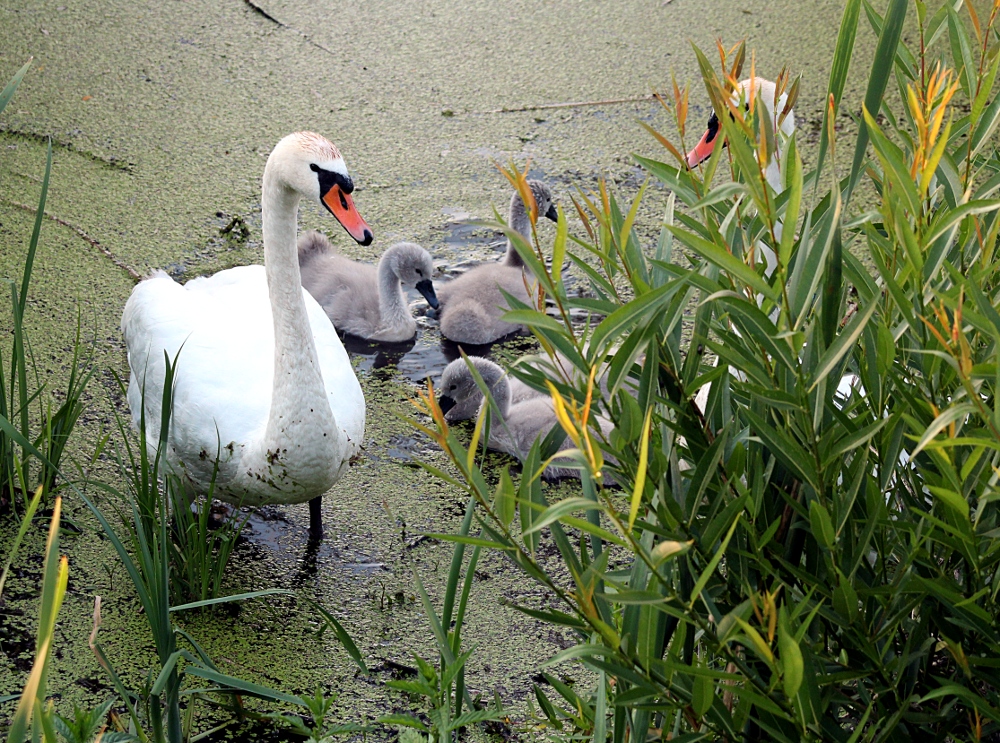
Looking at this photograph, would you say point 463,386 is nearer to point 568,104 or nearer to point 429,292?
point 429,292

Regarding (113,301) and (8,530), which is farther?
(113,301)

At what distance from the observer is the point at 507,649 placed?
2.23 metres

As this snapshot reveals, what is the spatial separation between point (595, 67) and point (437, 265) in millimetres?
1367

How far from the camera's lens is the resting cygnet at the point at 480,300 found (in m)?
3.29

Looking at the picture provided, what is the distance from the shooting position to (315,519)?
8.29ft

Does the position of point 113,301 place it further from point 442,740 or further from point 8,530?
point 442,740

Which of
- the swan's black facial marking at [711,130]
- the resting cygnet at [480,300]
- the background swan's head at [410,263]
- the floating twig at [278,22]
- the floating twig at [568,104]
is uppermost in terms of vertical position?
the floating twig at [278,22]

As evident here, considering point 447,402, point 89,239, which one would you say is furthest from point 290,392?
point 89,239

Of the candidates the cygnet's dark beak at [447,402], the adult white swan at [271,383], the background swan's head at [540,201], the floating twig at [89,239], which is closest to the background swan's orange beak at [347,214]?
the adult white swan at [271,383]

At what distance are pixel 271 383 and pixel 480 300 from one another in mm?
→ 1097

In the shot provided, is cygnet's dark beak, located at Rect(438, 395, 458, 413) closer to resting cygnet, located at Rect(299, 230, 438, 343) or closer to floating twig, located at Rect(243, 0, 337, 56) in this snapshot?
resting cygnet, located at Rect(299, 230, 438, 343)

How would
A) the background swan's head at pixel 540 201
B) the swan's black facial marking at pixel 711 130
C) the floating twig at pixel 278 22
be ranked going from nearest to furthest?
the swan's black facial marking at pixel 711 130
the background swan's head at pixel 540 201
the floating twig at pixel 278 22

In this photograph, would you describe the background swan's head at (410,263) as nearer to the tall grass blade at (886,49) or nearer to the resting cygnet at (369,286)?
the resting cygnet at (369,286)

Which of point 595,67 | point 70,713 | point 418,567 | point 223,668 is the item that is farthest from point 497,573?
point 595,67
